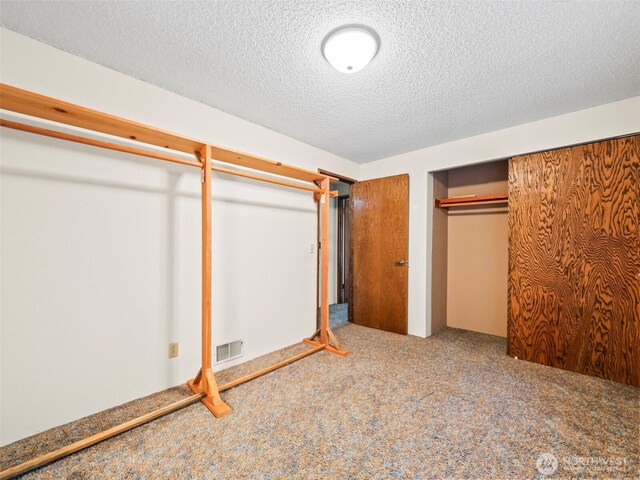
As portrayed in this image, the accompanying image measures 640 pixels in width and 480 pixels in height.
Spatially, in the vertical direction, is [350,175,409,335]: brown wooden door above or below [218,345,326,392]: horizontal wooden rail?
above

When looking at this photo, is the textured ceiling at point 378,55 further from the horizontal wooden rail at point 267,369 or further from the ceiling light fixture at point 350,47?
the horizontal wooden rail at point 267,369

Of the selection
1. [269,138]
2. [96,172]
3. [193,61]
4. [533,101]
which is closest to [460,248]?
[533,101]

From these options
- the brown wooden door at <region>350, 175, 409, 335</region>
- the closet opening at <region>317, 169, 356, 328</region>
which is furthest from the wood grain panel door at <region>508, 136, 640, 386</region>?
the closet opening at <region>317, 169, 356, 328</region>

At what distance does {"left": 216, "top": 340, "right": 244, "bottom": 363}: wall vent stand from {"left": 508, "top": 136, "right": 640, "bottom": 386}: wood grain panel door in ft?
8.64

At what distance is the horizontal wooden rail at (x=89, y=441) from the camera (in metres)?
1.24

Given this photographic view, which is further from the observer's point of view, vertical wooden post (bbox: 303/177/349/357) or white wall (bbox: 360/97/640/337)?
vertical wooden post (bbox: 303/177/349/357)

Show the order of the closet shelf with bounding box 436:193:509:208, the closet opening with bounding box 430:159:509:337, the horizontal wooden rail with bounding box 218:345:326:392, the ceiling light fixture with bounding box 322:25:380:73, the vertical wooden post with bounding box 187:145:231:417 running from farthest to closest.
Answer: the closet opening with bounding box 430:159:509:337 → the closet shelf with bounding box 436:193:509:208 → the horizontal wooden rail with bounding box 218:345:326:392 → the vertical wooden post with bounding box 187:145:231:417 → the ceiling light fixture with bounding box 322:25:380:73

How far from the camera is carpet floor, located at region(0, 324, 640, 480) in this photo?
1327 millimetres

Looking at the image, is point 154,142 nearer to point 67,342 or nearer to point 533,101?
point 67,342

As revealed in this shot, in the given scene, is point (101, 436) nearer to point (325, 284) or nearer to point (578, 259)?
point (325, 284)

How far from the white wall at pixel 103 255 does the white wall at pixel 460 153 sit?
1922 millimetres

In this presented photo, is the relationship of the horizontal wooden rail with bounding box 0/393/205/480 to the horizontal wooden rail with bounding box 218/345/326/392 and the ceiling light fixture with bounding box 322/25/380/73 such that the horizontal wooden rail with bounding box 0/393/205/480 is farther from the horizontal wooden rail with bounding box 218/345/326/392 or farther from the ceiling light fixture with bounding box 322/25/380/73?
the ceiling light fixture with bounding box 322/25/380/73

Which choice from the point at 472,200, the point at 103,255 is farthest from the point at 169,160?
the point at 472,200

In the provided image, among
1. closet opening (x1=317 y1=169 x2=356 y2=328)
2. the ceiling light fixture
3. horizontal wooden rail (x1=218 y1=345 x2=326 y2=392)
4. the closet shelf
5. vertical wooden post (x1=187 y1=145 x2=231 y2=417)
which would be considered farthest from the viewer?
closet opening (x1=317 y1=169 x2=356 y2=328)
